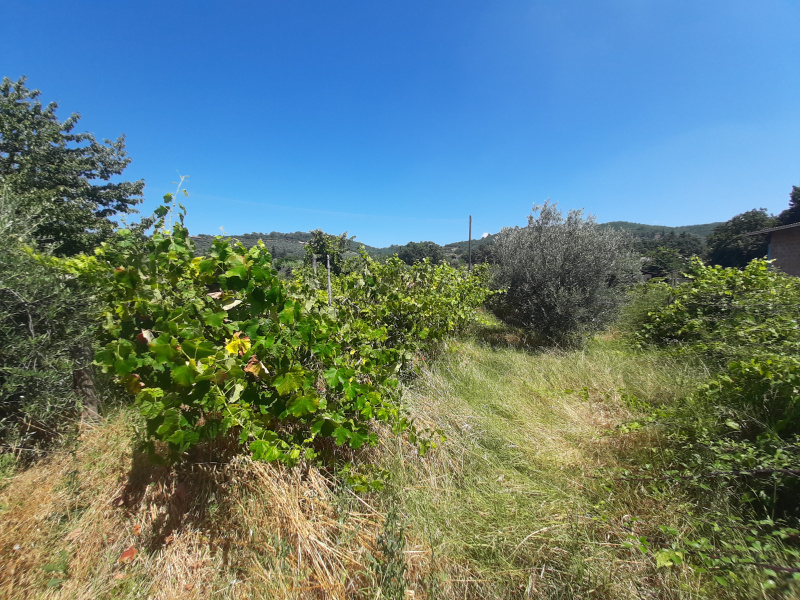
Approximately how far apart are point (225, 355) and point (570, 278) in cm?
639

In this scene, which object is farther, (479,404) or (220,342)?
(479,404)

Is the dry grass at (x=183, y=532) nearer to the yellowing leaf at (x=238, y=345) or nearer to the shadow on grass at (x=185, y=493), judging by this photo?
the shadow on grass at (x=185, y=493)

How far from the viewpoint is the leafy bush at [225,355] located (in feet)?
4.64

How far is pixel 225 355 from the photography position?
1483 millimetres

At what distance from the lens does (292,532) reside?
1618 mm

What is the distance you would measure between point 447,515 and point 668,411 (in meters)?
2.12

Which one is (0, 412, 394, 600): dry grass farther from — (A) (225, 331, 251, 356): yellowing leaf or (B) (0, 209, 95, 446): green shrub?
(A) (225, 331, 251, 356): yellowing leaf

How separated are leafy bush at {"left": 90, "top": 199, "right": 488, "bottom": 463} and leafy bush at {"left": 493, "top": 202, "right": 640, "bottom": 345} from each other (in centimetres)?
493

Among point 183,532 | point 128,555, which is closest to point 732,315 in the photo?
point 183,532

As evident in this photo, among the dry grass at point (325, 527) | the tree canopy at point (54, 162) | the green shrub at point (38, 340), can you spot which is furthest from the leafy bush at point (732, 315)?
the tree canopy at point (54, 162)

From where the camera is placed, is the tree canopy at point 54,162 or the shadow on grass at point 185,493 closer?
the shadow on grass at point 185,493

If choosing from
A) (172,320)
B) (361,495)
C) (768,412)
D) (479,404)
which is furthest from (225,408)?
(768,412)

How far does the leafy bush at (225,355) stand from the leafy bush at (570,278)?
4928 millimetres

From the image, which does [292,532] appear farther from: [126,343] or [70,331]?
[70,331]
